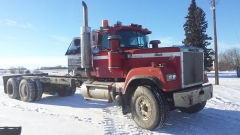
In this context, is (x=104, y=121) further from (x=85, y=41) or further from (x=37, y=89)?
(x=37, y=89)

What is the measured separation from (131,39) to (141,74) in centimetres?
183

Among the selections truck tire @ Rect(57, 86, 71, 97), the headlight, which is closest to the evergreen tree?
truck tire @ Rect(57, 86, 71, 97)

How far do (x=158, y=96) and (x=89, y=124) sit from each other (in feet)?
6.32

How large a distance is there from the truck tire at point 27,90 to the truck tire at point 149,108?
199 inches

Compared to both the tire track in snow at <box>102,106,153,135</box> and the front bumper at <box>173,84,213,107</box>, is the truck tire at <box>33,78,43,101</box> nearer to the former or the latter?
the tire track in snow at <box>102,106,153,135</box>

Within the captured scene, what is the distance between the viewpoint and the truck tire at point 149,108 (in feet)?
15.7

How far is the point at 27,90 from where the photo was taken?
28.5 ft

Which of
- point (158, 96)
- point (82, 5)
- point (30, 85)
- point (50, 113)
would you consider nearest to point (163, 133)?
point (158, 96)

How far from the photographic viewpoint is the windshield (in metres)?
6.43

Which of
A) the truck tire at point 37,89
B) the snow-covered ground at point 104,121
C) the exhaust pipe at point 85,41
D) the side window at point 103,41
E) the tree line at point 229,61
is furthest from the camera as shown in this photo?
the tree line at point 229,61

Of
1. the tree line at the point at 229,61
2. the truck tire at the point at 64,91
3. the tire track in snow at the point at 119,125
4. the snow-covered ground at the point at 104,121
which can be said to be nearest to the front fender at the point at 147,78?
the tire track in snow at the point at 119,125

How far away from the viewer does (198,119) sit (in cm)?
586

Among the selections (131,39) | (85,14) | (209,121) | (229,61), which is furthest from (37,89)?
(229,61)

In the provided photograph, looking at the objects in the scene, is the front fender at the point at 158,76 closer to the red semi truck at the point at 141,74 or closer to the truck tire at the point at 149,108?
the red semi truck at the point at 141,74
